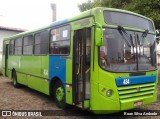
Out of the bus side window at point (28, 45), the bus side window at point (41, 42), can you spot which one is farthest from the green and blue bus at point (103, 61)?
the bus side window at point (28, 45)

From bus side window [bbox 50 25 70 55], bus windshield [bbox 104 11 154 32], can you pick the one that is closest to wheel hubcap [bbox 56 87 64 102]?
bus side window [bbox 50 25 70 55]

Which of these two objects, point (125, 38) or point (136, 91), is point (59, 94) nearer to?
point (136, 91)

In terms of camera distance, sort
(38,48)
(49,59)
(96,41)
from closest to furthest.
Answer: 1. (96,41)
2. (49,59)
3. (38,48)

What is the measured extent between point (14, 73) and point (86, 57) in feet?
25.9

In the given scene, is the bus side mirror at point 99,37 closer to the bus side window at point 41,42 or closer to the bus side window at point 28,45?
the bus side window at point 41,42

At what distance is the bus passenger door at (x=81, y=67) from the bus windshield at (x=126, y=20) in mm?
617

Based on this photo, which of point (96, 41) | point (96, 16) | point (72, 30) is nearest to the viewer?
point (96, 41)

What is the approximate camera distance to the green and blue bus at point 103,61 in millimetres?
6284

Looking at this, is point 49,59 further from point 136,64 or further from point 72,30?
point 136,64

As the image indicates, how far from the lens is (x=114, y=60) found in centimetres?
638

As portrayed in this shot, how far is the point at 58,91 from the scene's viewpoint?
27.0 feet

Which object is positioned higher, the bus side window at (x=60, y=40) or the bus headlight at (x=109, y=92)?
the bus side window at (x=60, y=40)

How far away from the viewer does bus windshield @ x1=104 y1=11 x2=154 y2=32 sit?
21.7 feet

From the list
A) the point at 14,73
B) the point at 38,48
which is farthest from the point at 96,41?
the point at 14,73
